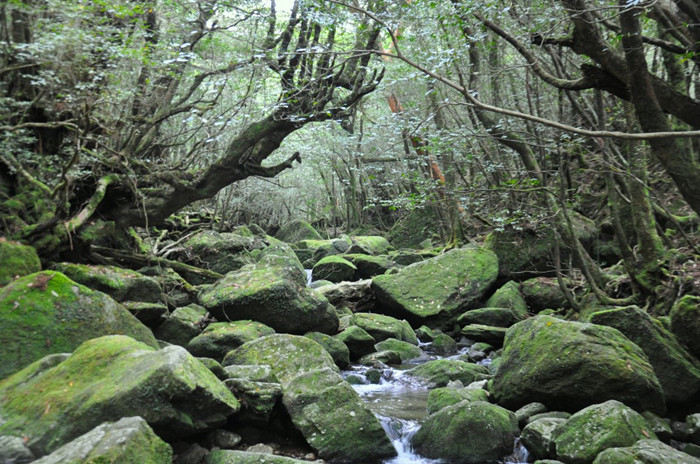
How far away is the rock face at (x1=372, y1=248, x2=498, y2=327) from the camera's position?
448 inches

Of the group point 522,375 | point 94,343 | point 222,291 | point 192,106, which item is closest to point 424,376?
point 522,375

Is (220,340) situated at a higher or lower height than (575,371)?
lower

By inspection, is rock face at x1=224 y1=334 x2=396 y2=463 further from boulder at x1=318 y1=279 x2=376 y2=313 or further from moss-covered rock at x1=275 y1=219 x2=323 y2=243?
moss-covered rock at x1=275 y1=219 x2=323 y2=243

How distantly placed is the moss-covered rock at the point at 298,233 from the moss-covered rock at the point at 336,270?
11352 millimetres

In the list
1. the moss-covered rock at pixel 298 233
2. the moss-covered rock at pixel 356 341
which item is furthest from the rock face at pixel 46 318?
the moss-covered rock at pixel 298 233

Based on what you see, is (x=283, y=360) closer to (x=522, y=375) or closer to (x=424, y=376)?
(x=424, y=376)

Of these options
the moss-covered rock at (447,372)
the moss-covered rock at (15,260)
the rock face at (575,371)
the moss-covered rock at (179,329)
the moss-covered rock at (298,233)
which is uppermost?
the moss-covered rock at (15,260)

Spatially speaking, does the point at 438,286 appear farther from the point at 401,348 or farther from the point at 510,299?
the point at 401,348

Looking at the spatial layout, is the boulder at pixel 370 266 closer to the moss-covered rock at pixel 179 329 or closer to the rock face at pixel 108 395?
the moss-covered rock at pixel 179 329

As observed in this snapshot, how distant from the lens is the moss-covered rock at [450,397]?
6146 mm

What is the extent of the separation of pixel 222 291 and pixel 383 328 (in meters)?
3.38

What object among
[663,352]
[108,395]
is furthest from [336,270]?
[108,395]

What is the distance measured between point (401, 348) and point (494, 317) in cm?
236

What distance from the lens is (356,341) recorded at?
901cm
